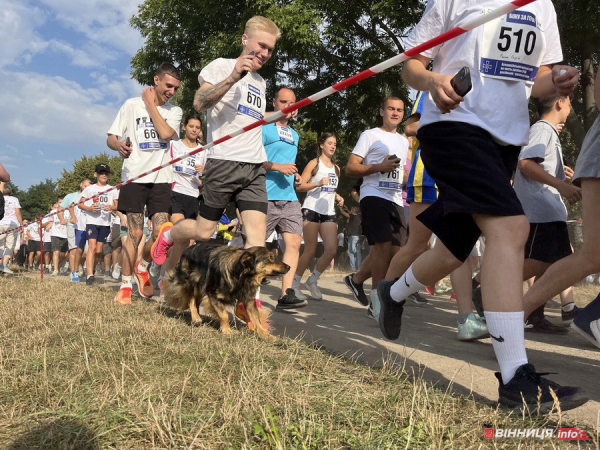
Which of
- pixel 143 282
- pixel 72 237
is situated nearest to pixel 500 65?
pixel 143 282

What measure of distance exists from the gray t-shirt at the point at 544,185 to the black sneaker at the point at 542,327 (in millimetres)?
924

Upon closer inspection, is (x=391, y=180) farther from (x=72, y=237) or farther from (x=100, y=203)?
(x=72, y=237)

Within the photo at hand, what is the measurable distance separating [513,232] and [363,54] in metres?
15.7

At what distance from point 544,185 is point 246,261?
8.85 feet

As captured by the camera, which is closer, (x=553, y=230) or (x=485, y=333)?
(x=485, y=333)

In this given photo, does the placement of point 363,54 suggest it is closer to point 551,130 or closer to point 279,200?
point 279,200

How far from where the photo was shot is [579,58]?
46.9ft

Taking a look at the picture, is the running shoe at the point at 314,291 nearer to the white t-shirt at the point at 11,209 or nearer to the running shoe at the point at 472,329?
the running shoe at the point at 472,329

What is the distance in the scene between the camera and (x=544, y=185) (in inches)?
202

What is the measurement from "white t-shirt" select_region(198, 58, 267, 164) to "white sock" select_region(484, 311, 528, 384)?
2.84 meters

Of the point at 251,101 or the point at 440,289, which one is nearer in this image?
the point at 251,101

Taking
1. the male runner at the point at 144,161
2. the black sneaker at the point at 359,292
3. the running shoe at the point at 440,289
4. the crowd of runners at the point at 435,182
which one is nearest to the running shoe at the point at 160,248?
the crowd of runners at the point at 435,182

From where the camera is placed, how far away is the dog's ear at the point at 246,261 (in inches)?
176

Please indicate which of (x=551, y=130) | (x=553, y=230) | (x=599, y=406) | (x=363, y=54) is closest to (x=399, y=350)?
(x=599, y=406)
